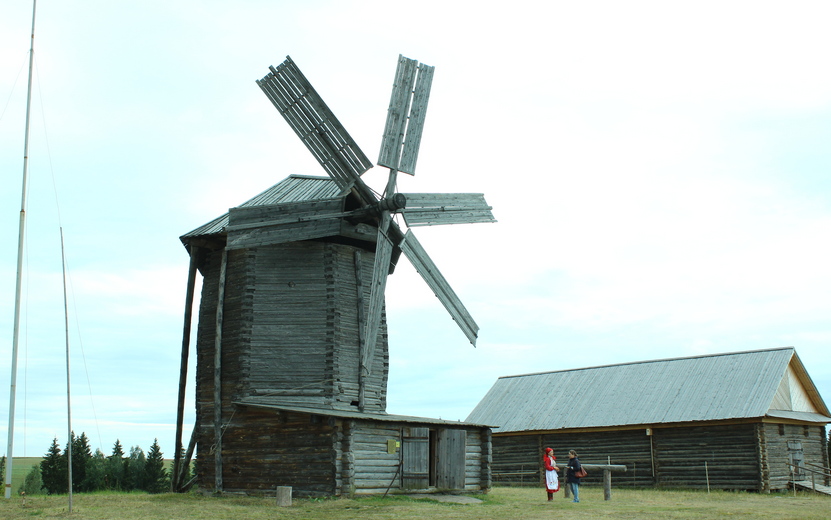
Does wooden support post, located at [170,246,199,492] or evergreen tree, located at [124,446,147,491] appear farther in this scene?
evergreen tree, located at [124,446,147,491]

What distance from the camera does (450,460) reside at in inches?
836

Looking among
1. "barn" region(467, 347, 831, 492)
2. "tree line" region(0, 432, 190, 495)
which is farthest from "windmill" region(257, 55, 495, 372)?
"tree line" region(0, 432, 190, 495)

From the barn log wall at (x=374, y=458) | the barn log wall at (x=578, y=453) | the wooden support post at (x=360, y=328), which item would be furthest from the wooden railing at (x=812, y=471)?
the wooden support post at (x=360, y=328)

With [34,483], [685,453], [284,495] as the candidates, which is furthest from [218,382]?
[34,483]

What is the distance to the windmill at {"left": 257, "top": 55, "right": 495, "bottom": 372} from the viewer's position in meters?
21.2

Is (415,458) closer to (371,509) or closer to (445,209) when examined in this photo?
(371,509)

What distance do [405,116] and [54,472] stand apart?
35.6 meters

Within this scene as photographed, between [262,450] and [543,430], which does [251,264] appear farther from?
[543,430]

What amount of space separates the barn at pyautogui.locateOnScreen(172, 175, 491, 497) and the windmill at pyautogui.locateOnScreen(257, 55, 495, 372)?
0.76 metres

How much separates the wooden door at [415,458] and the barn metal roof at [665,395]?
10620mm

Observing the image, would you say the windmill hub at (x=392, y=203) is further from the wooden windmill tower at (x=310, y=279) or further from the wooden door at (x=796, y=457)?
the wooden door at (x=796, y=457)

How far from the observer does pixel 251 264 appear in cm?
2134

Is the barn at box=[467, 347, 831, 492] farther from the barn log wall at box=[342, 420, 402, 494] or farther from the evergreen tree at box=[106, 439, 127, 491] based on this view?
the evergreen tree at box=[106, 439, 127, 491]

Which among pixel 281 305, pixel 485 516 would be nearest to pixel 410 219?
pixel 281 305
